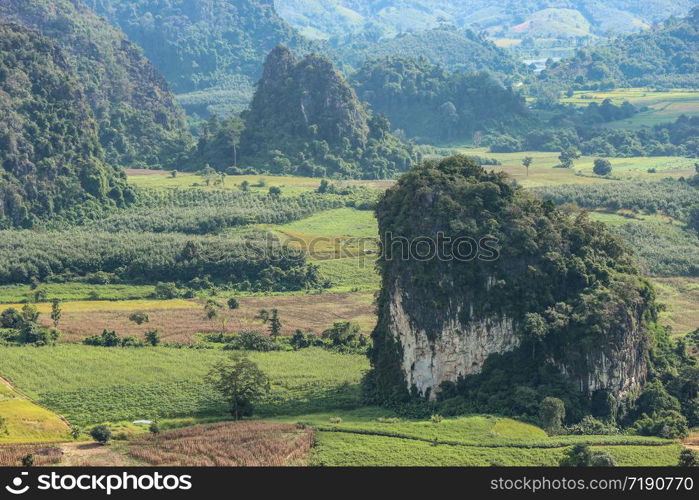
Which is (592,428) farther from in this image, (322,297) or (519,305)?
(322,297)

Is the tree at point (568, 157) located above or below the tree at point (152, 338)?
above

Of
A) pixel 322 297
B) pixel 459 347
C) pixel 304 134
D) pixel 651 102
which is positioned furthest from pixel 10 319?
pixel 651 102

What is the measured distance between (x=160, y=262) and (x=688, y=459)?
164 feet

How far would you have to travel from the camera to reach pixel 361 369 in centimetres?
6862

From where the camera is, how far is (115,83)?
16175 centimetres

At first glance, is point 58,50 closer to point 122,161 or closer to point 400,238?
point 122,161

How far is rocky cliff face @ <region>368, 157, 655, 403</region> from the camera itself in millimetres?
59625

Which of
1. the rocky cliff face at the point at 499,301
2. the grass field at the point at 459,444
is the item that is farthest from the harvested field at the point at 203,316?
the grass field at the point at 459,444

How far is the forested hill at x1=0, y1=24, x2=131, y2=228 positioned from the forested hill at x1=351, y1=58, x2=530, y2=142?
221 feet

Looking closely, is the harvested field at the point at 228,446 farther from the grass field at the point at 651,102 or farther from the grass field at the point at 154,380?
the grass field at the point at 651,102

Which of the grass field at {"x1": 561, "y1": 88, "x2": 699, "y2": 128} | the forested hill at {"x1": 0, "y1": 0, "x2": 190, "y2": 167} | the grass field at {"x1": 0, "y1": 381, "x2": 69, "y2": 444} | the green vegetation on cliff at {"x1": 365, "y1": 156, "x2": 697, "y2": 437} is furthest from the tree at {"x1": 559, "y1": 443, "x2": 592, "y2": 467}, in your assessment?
the grass field at {"x1": 561, "y1": 88, "x2": 699, "y2": 128}

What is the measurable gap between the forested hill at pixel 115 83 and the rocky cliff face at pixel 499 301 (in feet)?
275

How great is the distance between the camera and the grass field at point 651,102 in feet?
563
